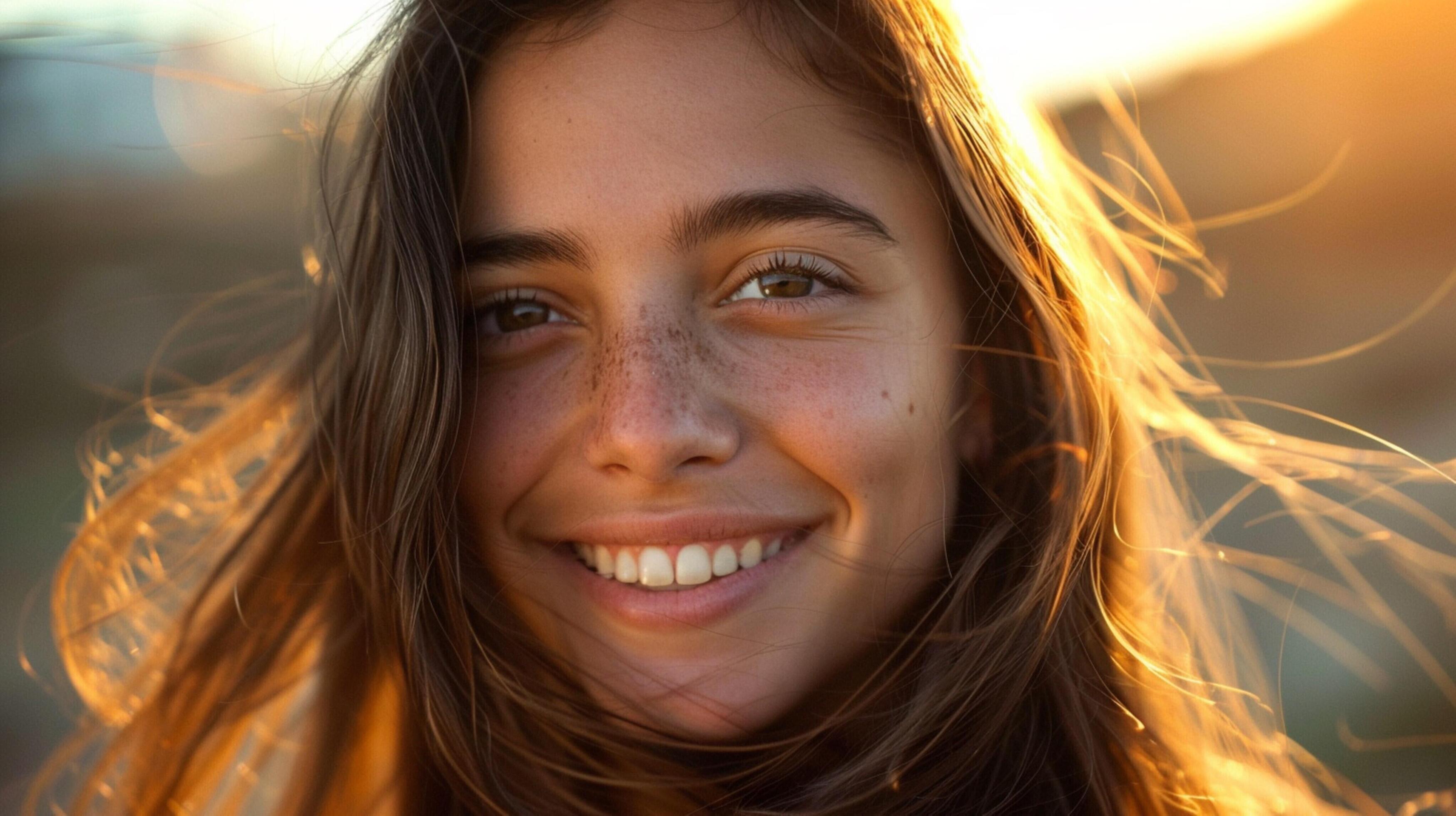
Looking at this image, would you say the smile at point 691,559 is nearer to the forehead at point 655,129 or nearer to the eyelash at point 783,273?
the eyelash at point 783,273

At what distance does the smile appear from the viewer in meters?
1.66

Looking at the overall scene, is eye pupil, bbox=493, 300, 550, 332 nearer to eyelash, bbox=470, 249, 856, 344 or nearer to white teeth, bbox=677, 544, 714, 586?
eyelash, bbox=470, 249, 856, 344

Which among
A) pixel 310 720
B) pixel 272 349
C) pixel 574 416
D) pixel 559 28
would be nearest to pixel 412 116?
pixel 559 28

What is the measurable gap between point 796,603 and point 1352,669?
4480mm

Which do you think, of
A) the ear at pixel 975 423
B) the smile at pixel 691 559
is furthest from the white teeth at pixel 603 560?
the ear at pixel 975 423

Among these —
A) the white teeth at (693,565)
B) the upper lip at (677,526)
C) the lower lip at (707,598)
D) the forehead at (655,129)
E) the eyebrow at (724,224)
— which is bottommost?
the lower lip at (707,598)

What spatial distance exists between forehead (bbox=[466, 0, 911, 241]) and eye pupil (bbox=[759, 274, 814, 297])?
146 mm

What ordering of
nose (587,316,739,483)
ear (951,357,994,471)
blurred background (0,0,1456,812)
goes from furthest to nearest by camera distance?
blurred background (0,0,1456,812), ear (951,357,994,471), nose (587,316,739,483)

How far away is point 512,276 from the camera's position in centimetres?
165

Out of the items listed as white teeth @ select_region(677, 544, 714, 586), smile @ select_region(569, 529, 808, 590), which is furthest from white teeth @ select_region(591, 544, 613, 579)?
white teeth @ select_region(677, 544, 714, 586)

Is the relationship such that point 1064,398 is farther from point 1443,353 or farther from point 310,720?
point 1443,353

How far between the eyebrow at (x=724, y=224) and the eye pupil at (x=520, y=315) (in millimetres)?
85

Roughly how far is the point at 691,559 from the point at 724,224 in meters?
0.50

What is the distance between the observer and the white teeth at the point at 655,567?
1.65 metres
